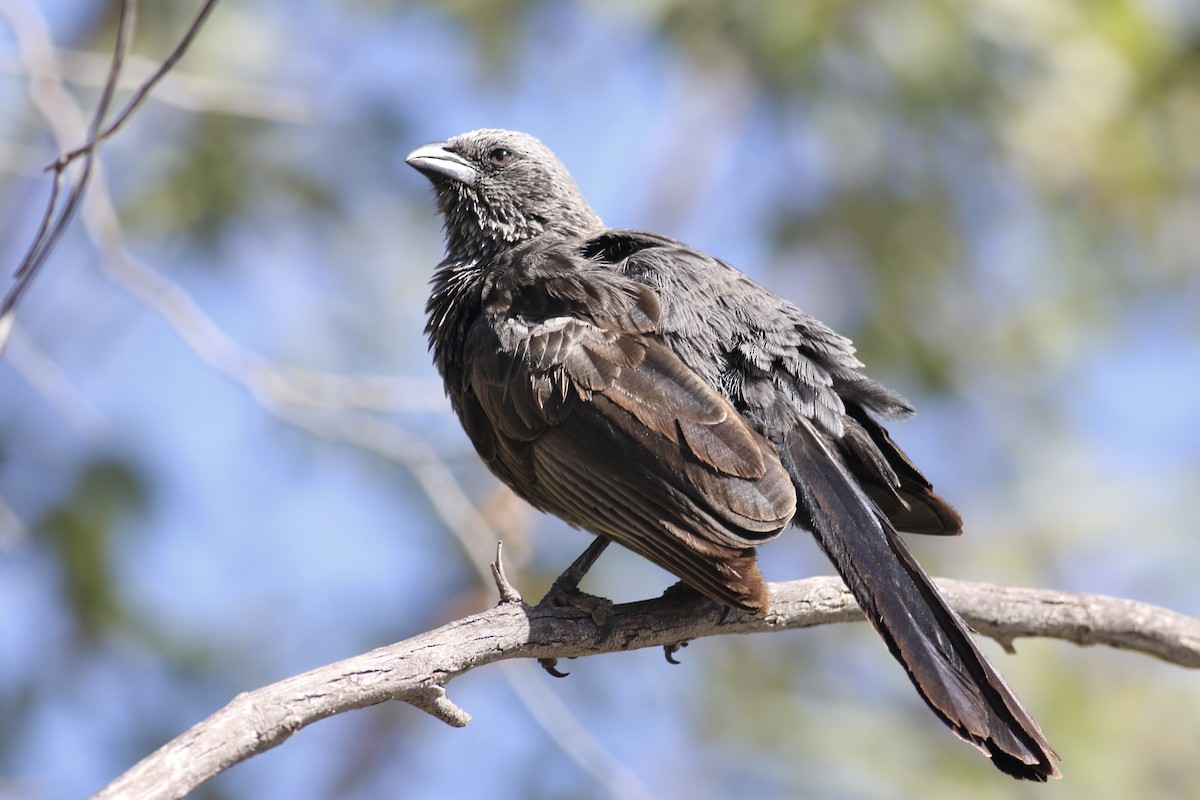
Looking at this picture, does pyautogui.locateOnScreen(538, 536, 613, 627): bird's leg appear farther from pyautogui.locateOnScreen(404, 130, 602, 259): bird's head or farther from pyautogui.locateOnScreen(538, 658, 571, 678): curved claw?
pyautogui.locateOnScreen(404, 130, 602, 259): bird's head

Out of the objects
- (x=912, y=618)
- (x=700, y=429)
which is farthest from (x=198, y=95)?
(x=912, y=618)

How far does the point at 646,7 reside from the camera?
670cm

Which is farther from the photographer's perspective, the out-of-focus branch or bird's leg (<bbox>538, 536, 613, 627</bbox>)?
the out-of-focus branch

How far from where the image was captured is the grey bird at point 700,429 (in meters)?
3.35

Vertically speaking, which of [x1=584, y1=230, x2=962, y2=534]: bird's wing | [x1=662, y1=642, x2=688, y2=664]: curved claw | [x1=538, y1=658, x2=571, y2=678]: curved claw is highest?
[x1=584, y1=230, x2=962, y2=534]: bird's wing

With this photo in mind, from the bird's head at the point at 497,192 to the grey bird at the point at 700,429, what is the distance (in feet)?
0.77

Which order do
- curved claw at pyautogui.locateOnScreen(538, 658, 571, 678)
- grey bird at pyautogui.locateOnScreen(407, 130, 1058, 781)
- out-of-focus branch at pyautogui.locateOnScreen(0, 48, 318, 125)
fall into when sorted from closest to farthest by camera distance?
1. grey bird at pyautogui.locateOnScreen(407, 130, 1058, 781)
2. curved claw at pyautogui.locateOnScreen(538, 658, 571, 678)
3. out-of-focus branch at pyautogui.locateOnScreen(0, 48, 318, 125)

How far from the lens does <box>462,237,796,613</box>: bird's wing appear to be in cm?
342

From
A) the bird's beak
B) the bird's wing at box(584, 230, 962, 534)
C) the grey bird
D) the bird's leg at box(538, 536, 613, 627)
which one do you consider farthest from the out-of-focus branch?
the bird's leg at box(538, 536, 613, 627)

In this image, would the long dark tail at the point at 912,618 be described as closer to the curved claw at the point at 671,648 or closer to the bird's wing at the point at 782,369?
the bird's wing at the point at 782,369

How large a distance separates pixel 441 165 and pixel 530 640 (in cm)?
222

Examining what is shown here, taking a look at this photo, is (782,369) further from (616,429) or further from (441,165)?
(441,165)

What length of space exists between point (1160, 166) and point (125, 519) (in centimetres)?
620

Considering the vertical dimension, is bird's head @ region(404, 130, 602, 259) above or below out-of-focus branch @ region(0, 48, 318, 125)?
above
